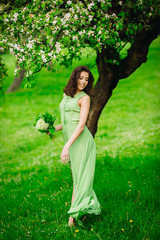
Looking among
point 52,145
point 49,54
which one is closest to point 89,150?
point 49,54

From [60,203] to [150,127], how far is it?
8.43 metres

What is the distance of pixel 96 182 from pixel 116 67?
9.17ft

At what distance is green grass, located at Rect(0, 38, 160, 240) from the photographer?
409 cm

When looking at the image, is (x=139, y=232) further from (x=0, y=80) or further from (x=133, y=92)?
(x=133, y=92)

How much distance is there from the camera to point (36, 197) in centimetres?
539

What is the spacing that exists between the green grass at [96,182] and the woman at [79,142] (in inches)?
18.4

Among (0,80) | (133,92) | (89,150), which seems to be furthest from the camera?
(133,92)

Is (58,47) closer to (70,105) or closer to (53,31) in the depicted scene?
(53,31)

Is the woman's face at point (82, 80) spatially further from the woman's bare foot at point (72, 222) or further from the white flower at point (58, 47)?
the woman's bare foot at point (72, 222)

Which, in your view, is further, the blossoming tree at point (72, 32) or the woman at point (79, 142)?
the blossoming tree at point (72, 32)

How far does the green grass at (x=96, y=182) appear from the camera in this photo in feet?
13.4

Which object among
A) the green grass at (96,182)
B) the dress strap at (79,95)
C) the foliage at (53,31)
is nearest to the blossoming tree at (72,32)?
the foliage at (53,31)

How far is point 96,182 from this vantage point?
5945mm

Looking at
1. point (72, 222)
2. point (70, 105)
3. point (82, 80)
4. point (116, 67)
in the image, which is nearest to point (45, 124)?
point (70, 105)
